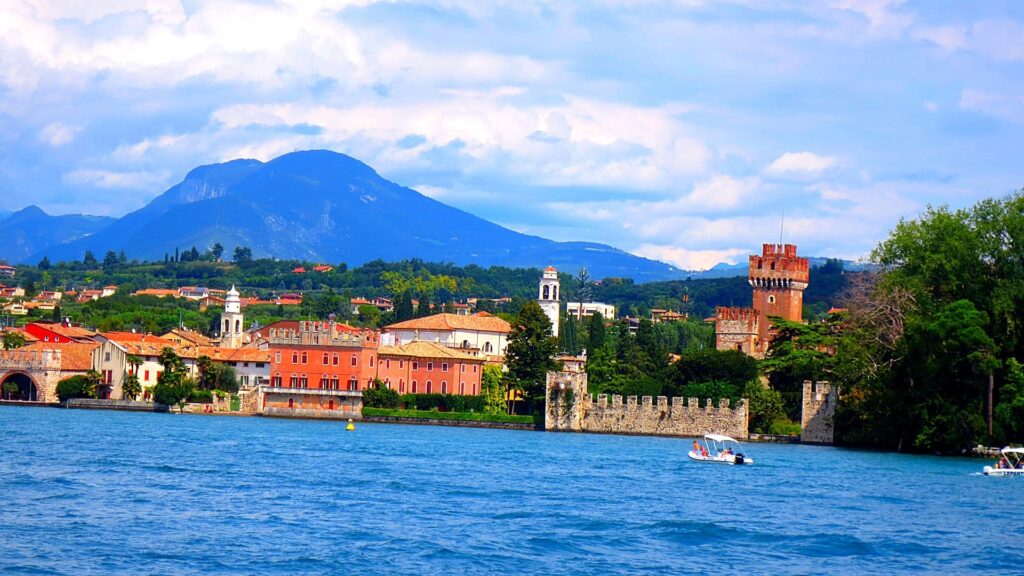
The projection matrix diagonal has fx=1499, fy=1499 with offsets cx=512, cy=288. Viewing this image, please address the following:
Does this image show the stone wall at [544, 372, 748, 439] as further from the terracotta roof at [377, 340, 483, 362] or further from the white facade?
the white facade

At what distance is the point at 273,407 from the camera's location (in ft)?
264

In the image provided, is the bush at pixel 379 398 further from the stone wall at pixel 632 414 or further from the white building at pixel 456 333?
the white building at pixel 456 333

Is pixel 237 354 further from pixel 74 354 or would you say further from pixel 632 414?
pixel 632 414

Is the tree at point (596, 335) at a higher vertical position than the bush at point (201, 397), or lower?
higher

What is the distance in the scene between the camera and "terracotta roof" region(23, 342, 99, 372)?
83.1 metres

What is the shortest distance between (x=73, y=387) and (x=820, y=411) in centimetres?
4105

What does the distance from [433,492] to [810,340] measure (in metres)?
39.9

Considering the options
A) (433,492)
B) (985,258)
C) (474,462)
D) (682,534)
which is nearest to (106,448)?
(474,462)

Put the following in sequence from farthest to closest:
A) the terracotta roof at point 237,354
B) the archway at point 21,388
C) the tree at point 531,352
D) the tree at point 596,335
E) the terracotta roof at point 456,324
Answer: the tree at point 596,335
the terracotta roof at point 456,324
the terracotta roof at point 237,354
the archway at point 21,388
the tree at point 531,352

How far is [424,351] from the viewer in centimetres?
8244

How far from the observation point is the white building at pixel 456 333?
91.9 metres

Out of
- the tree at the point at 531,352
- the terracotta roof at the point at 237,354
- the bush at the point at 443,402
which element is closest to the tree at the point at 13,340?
the terracotta roof at the point at 237,354

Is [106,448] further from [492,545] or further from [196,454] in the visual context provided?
[492,545]

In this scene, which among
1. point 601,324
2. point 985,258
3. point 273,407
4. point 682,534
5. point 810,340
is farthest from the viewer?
point 601,324
